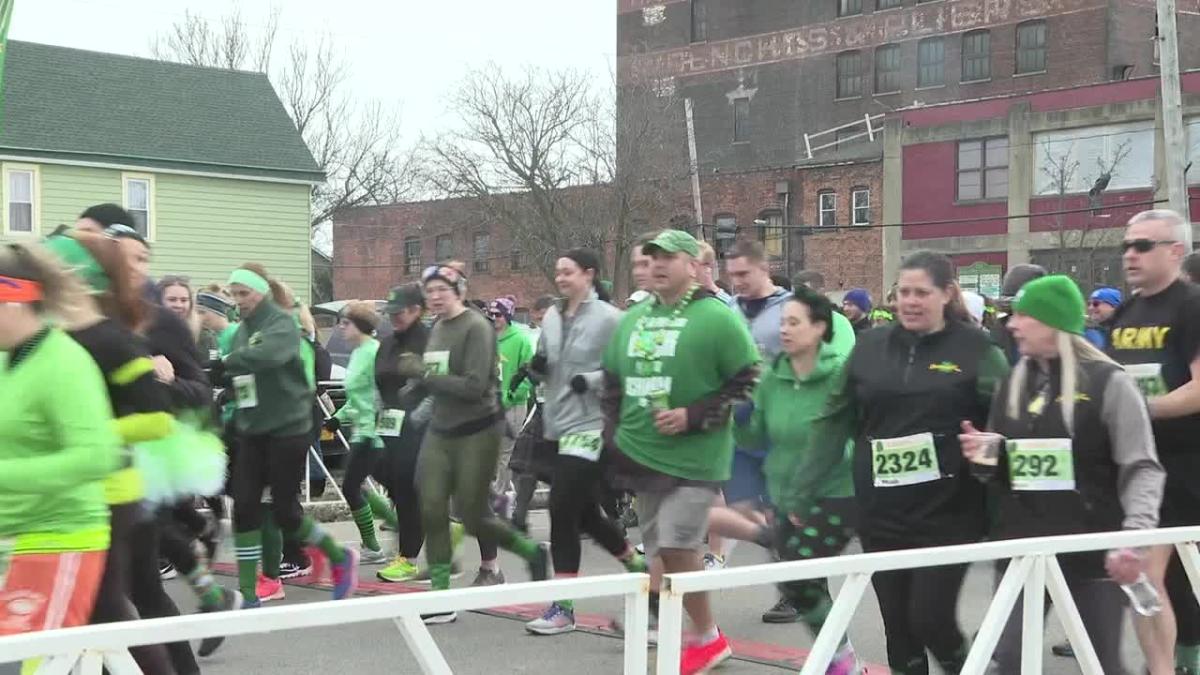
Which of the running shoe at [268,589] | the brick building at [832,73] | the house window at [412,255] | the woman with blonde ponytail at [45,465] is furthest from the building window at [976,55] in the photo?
the woman with blonde ponytail at [45,465]

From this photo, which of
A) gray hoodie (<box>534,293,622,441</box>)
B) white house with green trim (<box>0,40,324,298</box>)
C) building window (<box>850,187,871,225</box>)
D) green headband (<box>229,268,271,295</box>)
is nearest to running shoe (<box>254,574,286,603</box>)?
green headband (<box>229,268,271,295</box>)

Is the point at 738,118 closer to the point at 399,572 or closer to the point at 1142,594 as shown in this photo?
the point at 399,572

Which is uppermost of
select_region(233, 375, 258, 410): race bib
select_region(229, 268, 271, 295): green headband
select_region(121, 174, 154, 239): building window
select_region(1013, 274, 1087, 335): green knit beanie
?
select_region(121, 174, 154, 239): building window

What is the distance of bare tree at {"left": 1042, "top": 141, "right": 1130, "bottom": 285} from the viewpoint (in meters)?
33.3

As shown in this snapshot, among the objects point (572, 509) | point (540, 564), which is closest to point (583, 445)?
point (572, 509)

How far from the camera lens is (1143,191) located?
3403cm

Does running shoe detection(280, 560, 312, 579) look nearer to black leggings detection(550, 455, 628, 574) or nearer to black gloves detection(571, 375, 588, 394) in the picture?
black leggings detection(550, 455, 628, 574)

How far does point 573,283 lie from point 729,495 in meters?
1.54

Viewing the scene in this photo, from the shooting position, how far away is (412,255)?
5109cm

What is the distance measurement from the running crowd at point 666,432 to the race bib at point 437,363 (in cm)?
2

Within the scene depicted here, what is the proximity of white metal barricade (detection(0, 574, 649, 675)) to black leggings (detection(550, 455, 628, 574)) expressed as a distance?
11.4 ft

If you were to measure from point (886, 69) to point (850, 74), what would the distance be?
1.47m

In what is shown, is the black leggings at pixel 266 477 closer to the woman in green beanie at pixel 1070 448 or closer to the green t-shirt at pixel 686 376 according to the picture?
the green t-shirt at pixel 686 376

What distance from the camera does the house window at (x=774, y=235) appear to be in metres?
41.4
